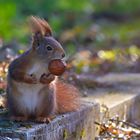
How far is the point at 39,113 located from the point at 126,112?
61.3 inches

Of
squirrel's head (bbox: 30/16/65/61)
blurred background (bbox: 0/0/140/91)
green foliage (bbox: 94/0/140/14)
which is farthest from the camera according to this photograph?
green foliage (bbox: 94/0/140/14)

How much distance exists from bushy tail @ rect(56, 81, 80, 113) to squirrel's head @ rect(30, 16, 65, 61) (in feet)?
1.60

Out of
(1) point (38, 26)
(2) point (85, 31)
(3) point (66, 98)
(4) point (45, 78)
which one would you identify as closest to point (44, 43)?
(1) point (38, 26)

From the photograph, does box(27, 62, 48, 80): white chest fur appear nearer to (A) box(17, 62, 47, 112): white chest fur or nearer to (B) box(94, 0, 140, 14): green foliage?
(A) box(17, 62, 47, 112): white chest fur

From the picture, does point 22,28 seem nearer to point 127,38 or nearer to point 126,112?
point 127,38

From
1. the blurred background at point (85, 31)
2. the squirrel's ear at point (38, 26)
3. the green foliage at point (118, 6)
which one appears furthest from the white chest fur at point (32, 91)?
the green foliage at point (118, 6)

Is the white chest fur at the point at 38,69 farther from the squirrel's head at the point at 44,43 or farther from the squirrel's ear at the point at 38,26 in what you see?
the squirrel's ear at the point at 38,26

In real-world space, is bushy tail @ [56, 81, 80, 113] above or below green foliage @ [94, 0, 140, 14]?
below

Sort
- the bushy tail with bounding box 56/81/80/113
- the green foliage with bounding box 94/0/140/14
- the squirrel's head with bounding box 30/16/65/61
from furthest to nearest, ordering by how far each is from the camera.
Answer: the green foliage with bounding box 94/0/140/14, the bushy tail with bounding box 56/81/80/113, the squirrel's head with bounding box 30/16/65/61

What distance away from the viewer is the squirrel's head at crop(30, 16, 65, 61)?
12.7ft

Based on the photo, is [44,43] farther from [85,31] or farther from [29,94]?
[85,31]

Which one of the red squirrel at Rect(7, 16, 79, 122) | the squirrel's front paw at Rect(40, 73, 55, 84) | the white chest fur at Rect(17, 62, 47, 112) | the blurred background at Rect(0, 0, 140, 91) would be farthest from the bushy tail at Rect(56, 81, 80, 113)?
the blurred background at Rect(0, 0, 140, 91)

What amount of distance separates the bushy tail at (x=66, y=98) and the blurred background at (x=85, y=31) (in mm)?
1026

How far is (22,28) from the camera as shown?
11703mm
